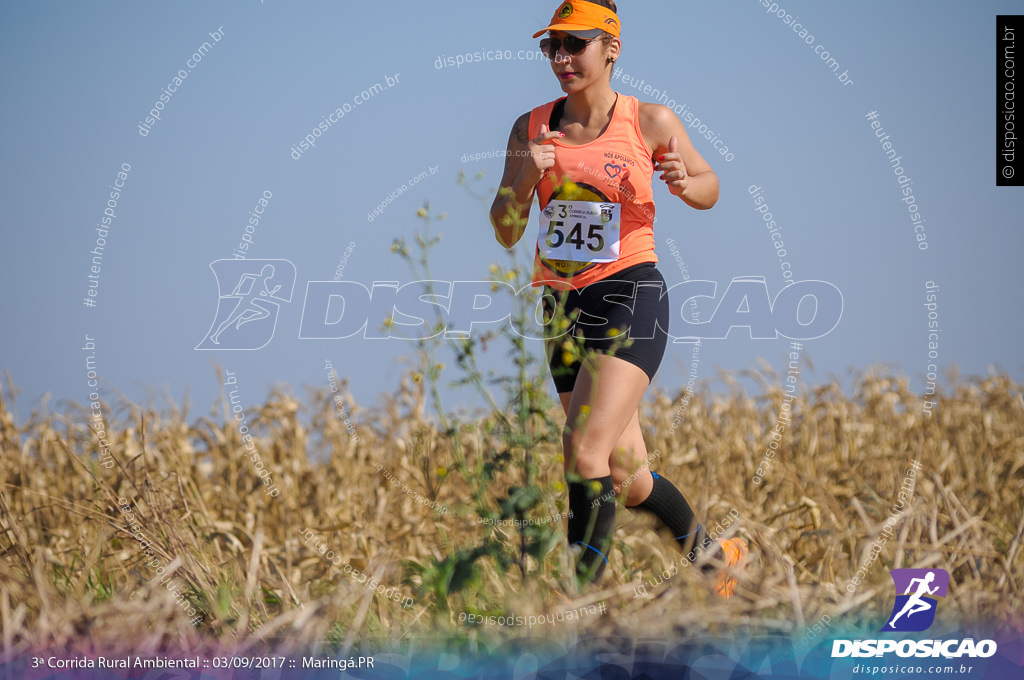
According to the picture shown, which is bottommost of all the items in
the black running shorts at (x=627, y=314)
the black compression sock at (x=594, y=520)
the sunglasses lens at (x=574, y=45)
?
the black compression sock at (x=594, y=520)

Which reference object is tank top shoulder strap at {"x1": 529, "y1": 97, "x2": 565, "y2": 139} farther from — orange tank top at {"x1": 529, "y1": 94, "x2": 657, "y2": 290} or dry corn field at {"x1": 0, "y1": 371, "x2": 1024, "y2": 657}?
dry corn field at {"x1": 0, "y1": 371, "x2": 1024, "y2": 657}

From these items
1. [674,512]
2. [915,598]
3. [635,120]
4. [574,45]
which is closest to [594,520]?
[674,512]

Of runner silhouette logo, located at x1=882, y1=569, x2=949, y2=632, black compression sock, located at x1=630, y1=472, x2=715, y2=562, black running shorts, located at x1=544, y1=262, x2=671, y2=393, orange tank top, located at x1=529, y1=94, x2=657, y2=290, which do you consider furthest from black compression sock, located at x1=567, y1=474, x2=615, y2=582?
runner silhouette logo, located at x1=882, y1=569, x2=949, y2=632

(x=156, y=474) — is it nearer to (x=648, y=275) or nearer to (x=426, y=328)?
(x=426, y=328)

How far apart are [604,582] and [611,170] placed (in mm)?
1677

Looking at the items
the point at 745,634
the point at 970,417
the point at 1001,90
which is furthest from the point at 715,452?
the point at 745,634

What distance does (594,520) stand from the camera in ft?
11.0

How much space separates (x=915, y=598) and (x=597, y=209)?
179 cm

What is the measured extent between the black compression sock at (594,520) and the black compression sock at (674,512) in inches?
22.4

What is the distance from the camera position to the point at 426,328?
286 cm

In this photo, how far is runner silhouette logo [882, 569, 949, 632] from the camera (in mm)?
2916

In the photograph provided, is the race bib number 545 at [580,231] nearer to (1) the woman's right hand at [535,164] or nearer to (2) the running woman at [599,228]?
(2) the running woman at [599,228]

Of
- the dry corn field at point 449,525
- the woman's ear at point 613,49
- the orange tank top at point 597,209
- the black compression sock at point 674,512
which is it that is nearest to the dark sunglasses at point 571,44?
the woman's ear at point 613,49

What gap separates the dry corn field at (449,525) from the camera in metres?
2.73
